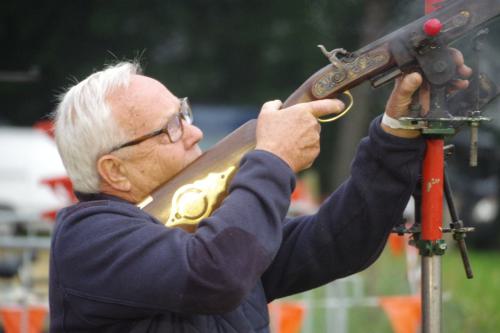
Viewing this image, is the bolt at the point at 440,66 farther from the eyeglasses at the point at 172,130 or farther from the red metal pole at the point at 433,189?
the eyeglasses at the point at 172,130

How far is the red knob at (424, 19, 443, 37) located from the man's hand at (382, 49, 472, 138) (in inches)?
3.3

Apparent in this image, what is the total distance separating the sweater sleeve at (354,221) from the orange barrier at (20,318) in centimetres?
358

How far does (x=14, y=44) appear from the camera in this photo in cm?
2103

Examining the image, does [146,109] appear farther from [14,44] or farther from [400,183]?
[14,44]

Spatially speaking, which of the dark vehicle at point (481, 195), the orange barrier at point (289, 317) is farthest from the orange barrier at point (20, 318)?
the dark vehicle at point (481, 195)

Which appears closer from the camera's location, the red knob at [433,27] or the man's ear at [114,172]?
the red knob at [433,27]

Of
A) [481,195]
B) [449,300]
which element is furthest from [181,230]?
[481,195]

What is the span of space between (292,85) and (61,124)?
18.9m

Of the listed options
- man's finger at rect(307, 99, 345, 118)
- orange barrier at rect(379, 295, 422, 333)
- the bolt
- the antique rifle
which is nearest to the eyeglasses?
the antique rifle

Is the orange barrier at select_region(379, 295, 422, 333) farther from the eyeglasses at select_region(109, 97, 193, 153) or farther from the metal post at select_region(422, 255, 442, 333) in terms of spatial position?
the eyeglasses at select_region(109, 97, 193, 153)

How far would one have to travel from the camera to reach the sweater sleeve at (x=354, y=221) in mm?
2631

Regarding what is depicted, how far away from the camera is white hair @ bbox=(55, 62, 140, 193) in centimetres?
261

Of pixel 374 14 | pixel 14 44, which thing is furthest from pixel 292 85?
pixel 374 14

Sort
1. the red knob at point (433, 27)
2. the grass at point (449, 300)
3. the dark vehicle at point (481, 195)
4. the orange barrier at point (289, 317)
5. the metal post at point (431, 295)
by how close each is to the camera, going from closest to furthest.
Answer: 1. the red knob at point (433, 27)
2. the metal post at point (431, 295)
3. the orange barrier at point (289, 317)
4. the grass at point (449, 300)
5. the dark vehicle at point (481, 195)
